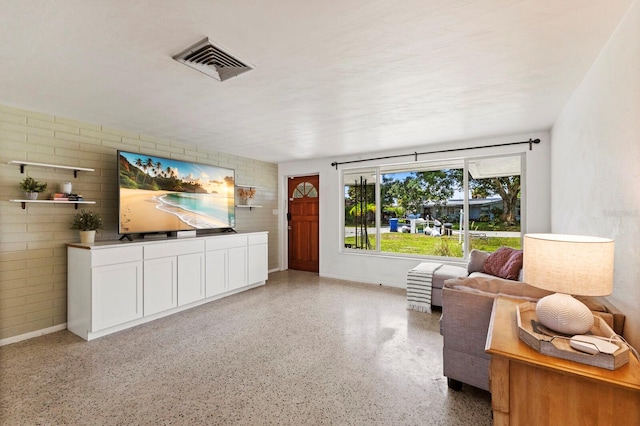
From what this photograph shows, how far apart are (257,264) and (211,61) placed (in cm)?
352

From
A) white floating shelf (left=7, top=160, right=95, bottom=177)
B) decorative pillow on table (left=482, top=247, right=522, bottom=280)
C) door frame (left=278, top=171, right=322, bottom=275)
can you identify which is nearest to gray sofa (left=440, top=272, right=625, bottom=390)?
decorative pillow on table (left=482, top=247, right=522, bottom=280)

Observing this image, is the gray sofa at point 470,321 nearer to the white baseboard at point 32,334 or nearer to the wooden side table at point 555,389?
the wooden side table at point 555,389

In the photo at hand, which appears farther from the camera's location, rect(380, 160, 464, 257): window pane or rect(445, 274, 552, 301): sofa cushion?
rect(380, 160, 464, 257): window pane

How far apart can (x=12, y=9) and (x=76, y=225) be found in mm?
2366

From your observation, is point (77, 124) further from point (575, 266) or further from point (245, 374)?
point (575, 266)

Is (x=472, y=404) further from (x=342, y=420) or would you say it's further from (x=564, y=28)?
(x=564, y=28)

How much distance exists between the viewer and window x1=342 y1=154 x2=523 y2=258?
4270 mm

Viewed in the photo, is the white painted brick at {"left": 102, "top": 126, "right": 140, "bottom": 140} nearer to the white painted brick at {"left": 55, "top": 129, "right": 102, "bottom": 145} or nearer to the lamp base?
the white painted brick at {"left": 55, "top": 129, "right": 102, "bottom": 145}

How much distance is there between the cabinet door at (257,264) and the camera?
4.84 metres

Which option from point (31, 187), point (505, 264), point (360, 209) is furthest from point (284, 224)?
point (505, 264)

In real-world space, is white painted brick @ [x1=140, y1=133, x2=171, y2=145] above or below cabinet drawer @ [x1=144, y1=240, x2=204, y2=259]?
above

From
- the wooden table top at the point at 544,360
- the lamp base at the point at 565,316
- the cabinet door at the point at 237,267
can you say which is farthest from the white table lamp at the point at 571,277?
the cabinet door at the point at 237,267

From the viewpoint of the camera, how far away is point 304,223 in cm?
629

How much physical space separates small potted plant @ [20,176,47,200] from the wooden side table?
4.06 meters
